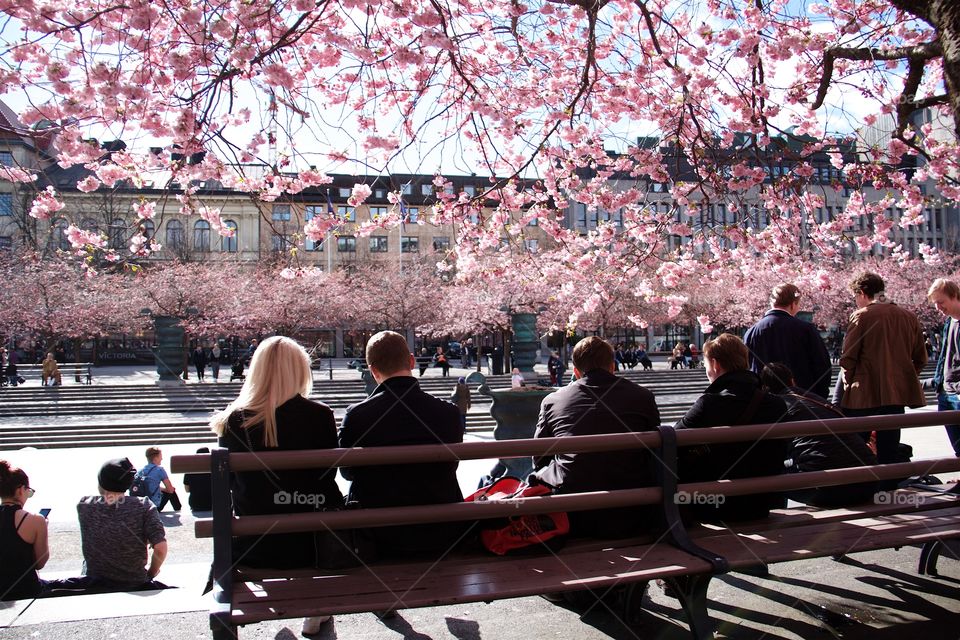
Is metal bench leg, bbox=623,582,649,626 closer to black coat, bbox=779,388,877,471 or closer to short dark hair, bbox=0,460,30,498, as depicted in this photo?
black coat, bbox=779,388,877,471

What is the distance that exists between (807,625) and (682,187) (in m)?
5.89

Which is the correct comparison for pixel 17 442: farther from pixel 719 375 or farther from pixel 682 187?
pixel 719 375

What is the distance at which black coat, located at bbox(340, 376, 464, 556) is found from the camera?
11.0 ft

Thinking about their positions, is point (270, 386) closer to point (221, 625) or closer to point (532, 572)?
point (221, 625)

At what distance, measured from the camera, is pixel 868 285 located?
5.85 metres

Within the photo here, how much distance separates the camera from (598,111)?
923 centimetres

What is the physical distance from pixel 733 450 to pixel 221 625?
2537mm

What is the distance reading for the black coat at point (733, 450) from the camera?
3.89 meters

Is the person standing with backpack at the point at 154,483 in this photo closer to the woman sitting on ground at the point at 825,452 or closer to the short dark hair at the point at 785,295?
the short dark hair at the point at 785,295

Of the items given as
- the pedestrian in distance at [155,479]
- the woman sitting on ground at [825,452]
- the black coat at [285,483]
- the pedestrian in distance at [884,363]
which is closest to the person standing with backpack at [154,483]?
the pedestrian in distance at [155,479]

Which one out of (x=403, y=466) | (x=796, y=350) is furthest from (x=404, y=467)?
(x=796, y=350)

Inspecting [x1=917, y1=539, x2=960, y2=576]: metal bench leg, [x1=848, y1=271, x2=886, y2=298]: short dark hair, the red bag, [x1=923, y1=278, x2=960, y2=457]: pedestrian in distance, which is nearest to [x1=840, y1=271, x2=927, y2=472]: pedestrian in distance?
[x1=848, y1=271, x2=886, y2=298]: short dark hair

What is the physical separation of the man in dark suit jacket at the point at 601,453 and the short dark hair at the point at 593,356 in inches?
1.5

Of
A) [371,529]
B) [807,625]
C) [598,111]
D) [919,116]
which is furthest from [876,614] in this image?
[919,116]
